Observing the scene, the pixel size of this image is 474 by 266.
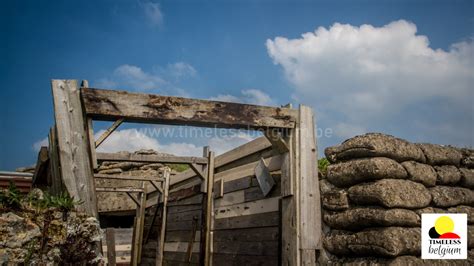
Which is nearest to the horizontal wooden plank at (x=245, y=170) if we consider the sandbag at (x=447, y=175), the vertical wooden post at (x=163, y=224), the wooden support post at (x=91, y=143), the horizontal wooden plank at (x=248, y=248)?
the horizontal wooden plank at (x=248, y=248)

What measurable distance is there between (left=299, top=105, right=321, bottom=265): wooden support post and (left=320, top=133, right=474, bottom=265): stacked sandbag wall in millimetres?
106

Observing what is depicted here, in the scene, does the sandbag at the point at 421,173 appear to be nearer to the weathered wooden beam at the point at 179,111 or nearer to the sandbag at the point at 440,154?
the sandbag at the point at 440,154

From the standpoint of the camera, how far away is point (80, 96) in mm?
4445

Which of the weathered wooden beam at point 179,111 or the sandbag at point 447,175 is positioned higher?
the weathered wooden beam at point 179,111

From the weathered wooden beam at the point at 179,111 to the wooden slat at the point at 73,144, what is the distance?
14 cm

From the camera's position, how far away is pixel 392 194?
4.32m

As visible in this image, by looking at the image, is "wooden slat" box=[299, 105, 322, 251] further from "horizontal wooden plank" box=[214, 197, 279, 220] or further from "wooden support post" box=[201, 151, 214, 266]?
"wooden support post" box=[201, 151, 214, 266]

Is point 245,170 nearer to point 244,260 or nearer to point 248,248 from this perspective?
point 248,248

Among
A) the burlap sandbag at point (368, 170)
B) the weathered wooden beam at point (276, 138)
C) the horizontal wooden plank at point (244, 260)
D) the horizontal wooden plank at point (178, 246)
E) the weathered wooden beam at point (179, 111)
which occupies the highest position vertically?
the weathered wooden beam at point (179, 111)

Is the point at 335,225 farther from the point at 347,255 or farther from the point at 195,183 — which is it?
the point at 195,183

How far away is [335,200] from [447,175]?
4.60ft

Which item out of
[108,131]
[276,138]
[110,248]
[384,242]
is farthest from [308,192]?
[110,248]

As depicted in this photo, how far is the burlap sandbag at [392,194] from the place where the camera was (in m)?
4.31

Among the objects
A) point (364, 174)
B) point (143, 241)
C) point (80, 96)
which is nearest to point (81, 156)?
point (80, 96)
